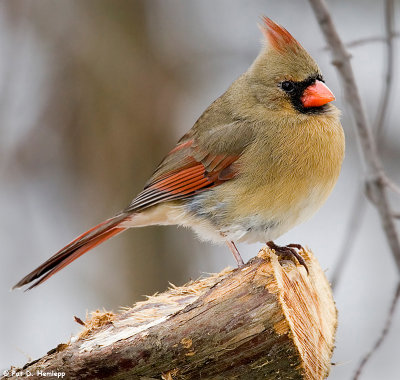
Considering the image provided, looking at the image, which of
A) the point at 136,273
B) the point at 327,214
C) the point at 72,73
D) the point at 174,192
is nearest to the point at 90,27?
the point at 72,73

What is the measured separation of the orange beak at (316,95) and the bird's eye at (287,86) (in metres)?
0.07

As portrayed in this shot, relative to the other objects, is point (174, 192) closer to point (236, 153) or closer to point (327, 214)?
point (236, 153)

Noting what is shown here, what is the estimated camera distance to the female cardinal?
3145 millimetres

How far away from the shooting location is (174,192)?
3.45 m

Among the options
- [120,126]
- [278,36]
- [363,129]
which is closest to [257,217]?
[363,129]

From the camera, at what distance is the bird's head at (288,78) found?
3.29 m

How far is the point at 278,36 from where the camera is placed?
10.8 ft

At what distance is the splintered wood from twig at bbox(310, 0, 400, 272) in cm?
66

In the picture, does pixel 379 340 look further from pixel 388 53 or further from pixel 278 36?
pixel 278 36

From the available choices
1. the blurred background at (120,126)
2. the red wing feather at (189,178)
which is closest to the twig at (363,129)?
the red wing feather at (189,178)

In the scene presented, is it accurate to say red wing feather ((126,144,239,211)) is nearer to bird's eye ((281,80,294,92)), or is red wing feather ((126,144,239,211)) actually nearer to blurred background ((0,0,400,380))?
bird's eye ((281,80,294,92))

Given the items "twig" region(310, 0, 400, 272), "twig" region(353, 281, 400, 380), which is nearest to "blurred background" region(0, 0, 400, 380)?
"twig" region(310, 0, 400, 272)

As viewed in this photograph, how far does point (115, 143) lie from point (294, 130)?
2153 mm

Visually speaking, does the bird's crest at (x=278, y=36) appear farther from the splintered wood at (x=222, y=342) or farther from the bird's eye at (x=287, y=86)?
the splintered wood at (x=222, y=342)
